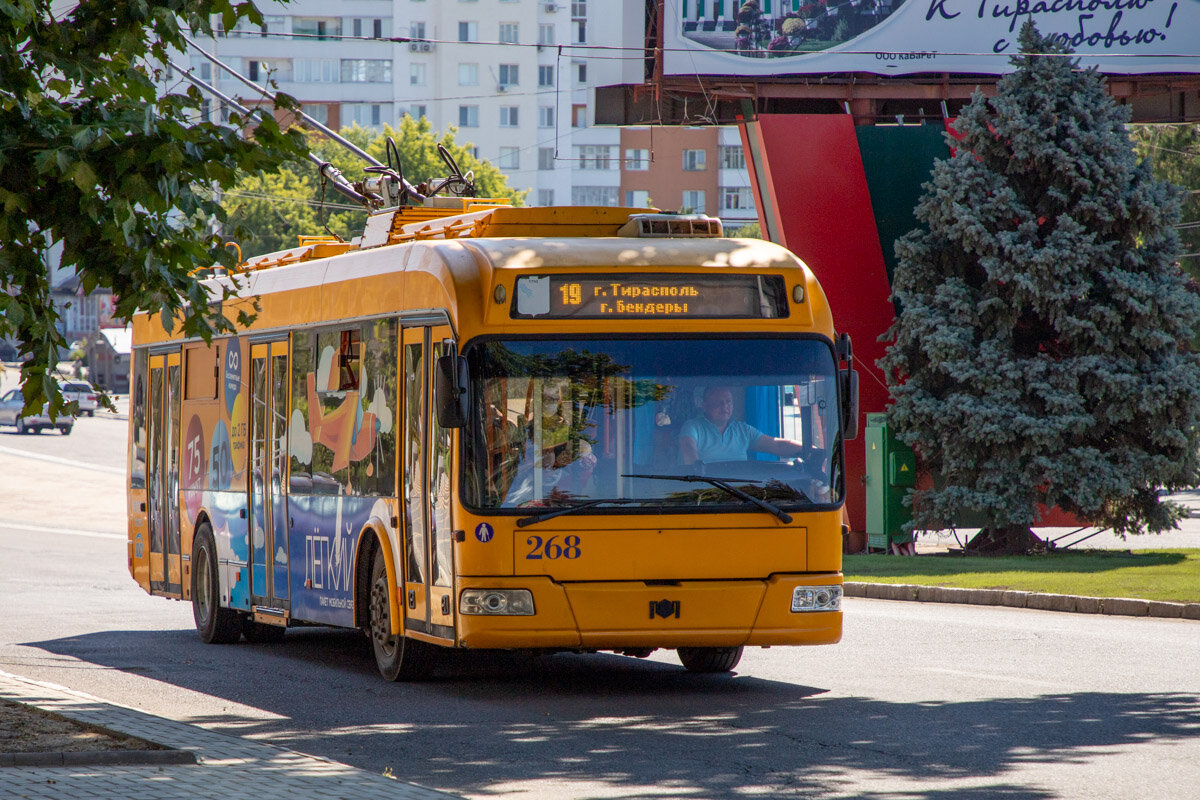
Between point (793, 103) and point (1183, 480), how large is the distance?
946 cm

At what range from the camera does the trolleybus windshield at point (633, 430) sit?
1090 centimetres

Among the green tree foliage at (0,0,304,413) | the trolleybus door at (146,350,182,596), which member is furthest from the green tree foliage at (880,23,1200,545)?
the green tree foliage at (0,0,304,413)

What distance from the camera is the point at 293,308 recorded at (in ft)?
46.0

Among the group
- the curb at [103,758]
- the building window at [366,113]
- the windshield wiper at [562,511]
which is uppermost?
the building window at [366,113]

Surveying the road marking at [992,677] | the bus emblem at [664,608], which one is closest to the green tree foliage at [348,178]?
the road marking at [992,677]

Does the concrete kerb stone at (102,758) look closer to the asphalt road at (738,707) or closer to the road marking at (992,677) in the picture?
Answer: the asphalt road at (738,707)

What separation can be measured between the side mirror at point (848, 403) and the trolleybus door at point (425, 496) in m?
2.41

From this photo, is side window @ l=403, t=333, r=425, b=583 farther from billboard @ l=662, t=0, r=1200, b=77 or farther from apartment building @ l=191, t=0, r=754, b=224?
apartment building @ l=191, t=0, r=754, b=224

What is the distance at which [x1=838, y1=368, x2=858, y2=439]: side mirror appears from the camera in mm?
11281

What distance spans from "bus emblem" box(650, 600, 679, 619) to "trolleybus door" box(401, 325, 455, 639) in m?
1.19

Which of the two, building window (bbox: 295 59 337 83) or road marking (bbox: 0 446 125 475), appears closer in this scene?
road marking (bbox: 0 446 125 475)

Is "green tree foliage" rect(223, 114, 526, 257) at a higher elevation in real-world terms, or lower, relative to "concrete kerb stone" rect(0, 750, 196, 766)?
higher

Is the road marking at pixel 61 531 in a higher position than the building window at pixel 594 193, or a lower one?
lower

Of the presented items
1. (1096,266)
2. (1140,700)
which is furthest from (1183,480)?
(1140,700)
